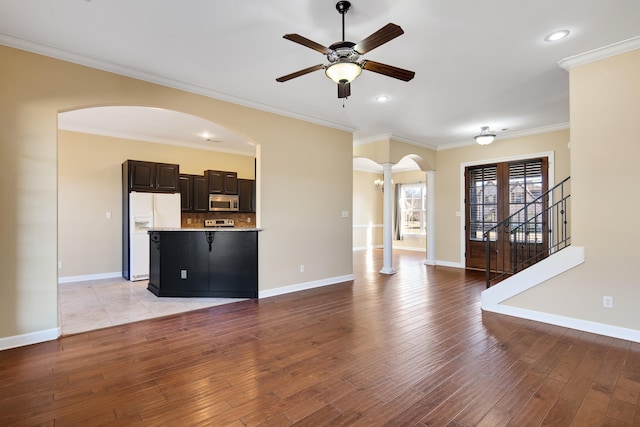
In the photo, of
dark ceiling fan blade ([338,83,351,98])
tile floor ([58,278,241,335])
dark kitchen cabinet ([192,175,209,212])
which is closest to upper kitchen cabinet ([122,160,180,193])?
dark kitchen cabinet ([192,175,209,212])

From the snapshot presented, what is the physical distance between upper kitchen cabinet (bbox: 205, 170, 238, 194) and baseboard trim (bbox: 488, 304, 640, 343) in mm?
5956

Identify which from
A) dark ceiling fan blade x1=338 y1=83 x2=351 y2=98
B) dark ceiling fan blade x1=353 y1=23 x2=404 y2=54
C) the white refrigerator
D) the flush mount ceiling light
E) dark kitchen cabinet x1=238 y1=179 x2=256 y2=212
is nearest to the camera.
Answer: dark ceiling fan blade x1=353 y1=23 x2=404 y2=54

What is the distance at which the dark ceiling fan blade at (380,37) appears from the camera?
211 centimetres

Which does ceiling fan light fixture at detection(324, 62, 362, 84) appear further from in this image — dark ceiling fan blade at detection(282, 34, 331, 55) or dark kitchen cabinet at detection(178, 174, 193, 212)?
dark kitchen cabinet at detection(178, 174, 193, 212)

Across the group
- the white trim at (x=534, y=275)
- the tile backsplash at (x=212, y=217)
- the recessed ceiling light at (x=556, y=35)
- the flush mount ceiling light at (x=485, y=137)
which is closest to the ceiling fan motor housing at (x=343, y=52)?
the recessed ceiling light at (x=556, y=35)

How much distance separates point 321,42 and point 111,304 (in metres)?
4.38

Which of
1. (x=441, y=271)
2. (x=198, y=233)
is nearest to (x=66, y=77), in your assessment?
(x=198, y=233)

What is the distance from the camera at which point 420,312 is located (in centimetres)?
409

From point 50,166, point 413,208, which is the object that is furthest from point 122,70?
point 413,208

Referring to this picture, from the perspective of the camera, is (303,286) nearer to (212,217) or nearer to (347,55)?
(212,217)

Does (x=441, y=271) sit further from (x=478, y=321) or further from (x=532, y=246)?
(x=478, y=321)

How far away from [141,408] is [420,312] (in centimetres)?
319

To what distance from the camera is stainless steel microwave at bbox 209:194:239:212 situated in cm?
734

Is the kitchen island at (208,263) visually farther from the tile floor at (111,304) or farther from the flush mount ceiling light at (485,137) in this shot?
the flush mount ceiling light at (485,137)
